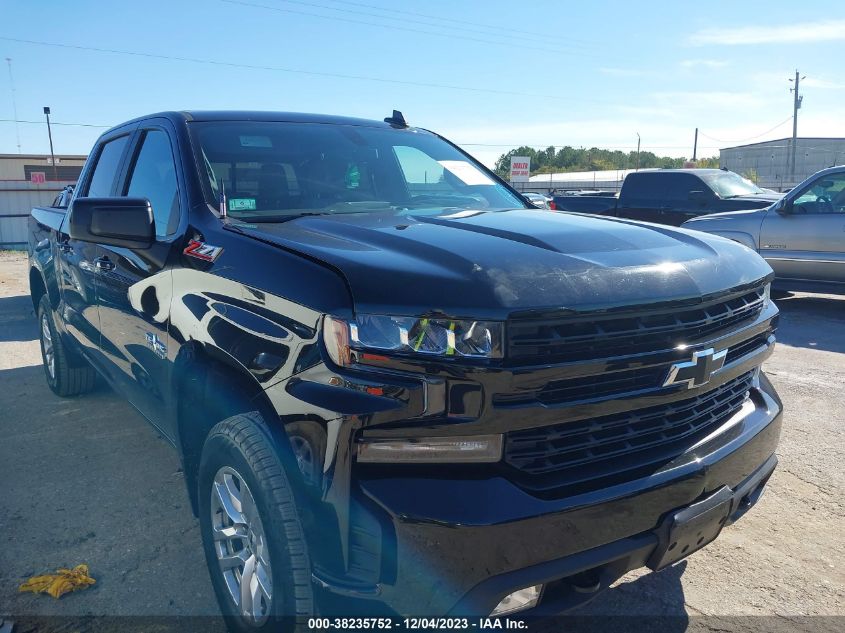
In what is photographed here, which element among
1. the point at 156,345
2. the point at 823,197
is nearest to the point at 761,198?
the point at 823,197

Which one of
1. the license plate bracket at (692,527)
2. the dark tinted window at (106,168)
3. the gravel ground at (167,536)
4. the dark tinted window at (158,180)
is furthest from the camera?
the dark tinted window at (106,168)

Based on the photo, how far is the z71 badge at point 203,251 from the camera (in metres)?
2.55

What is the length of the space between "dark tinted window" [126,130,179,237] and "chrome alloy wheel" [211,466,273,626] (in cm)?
116

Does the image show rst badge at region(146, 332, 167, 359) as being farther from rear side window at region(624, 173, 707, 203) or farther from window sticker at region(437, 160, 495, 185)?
rear side window at region(624, 173, 707, 203)

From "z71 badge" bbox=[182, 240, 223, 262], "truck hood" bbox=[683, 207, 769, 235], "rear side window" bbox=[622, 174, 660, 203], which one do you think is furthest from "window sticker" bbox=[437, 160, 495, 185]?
"rear side window" bbox=[622, 174, 660, 203]

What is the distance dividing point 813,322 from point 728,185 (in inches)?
200

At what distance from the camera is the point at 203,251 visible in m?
2.64

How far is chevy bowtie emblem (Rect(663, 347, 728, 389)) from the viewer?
7.00ft

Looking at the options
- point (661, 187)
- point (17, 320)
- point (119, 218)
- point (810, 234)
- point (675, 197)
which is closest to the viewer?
point (119, 218)

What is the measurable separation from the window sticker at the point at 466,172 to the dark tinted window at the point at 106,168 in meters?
1.80

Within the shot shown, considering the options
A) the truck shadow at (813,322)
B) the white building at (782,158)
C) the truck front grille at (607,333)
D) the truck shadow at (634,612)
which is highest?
the white building at (782,158)

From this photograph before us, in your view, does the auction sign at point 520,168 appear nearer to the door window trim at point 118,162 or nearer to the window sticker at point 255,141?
the door window trim at point 118,162

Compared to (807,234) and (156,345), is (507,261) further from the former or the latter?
(807,234)

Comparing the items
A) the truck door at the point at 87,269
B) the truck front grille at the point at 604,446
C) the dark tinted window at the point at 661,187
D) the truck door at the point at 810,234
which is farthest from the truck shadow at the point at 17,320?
the dark tinted window at the point at 661,187
